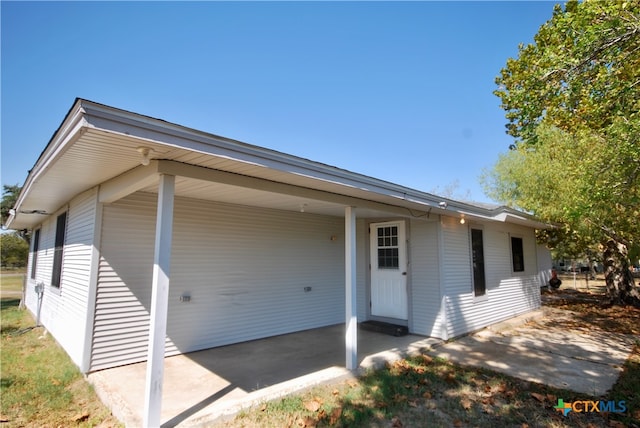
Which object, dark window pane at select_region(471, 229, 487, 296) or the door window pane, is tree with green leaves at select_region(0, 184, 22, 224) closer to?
the door window pane

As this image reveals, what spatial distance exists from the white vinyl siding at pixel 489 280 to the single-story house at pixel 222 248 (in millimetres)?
49

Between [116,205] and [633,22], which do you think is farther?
[116,205]

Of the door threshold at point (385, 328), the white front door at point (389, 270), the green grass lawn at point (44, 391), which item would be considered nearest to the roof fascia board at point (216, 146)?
the white front door at point (389, 270)

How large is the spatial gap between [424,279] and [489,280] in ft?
7.53

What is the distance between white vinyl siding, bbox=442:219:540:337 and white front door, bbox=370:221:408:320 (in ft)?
2.91

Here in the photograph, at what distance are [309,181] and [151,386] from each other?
2.57m

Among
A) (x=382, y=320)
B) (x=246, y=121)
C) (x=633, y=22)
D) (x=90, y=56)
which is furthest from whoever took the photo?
(x=246, y=121)

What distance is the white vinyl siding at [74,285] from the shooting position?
4.67 m

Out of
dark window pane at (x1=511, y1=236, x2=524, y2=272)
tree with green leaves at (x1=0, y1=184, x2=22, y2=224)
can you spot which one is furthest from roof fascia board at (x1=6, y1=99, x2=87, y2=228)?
tree with green leaves at (x1=0, y1=184, x2=22, y2=224)

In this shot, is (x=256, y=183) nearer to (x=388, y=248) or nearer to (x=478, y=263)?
(x=388, y=248)

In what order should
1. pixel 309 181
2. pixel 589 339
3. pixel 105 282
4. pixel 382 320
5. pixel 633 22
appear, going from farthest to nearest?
pixel 382 320 → pixel 589 339 → pixel 105 282 → pixel 633 22 → pixel 309 181

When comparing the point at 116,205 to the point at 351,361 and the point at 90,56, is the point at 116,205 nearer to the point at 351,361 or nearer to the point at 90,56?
the point at 90,56

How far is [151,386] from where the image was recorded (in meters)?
2.88

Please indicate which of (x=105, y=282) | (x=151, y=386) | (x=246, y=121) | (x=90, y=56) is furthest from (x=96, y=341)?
(x=246, y=121)
